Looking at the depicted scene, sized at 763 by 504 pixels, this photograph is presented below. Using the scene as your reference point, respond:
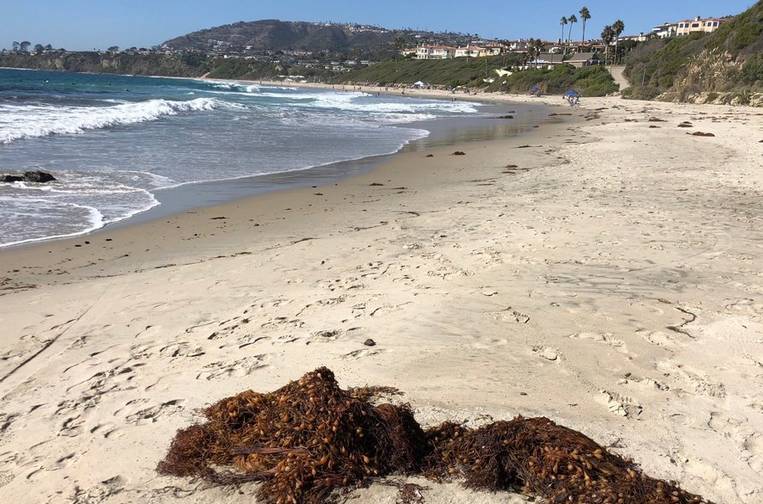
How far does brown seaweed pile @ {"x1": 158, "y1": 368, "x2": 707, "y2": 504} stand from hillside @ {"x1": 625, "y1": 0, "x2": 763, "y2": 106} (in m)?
38.6

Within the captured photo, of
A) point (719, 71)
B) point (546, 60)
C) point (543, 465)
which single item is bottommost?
point (543, 465)

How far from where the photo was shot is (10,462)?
3037 mm

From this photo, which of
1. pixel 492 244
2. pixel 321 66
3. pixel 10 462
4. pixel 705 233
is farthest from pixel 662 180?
pixel 321 66

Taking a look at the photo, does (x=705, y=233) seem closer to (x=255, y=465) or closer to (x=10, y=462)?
(x=255, y=465)

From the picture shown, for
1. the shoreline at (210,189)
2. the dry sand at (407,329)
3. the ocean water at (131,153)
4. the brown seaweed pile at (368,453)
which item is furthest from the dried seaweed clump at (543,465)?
the ocean water at (131,153)

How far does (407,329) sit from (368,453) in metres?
1.74

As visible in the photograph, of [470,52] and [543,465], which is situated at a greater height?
[470,52]

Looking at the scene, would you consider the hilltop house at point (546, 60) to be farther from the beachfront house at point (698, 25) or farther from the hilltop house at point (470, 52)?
the hilltop house at point (470, 52)

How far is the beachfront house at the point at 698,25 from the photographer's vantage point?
98688mm

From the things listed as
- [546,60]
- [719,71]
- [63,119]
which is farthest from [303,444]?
[546,60]

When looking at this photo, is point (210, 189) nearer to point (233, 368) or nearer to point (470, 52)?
point (233, 368)

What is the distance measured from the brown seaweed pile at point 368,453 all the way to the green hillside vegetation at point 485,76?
68009 mm

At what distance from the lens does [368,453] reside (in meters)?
2.90

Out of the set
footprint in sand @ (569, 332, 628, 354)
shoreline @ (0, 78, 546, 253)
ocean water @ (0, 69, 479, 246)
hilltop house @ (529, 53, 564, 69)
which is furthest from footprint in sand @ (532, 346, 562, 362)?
hilltop house @ (529, 53, 564, 69)
